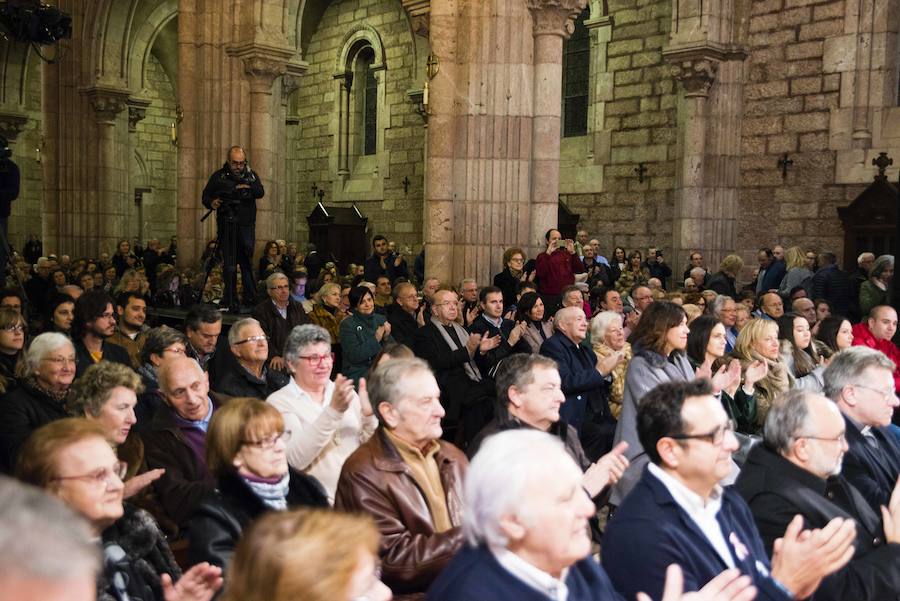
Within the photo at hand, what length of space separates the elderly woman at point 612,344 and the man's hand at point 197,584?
4.07m

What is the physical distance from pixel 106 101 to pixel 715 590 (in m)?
18.7

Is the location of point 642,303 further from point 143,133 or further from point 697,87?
point 143,133

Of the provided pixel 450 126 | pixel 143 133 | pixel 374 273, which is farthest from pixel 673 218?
pixel 143 133

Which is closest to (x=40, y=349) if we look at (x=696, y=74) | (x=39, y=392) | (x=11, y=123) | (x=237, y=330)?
(x=39, y=392)

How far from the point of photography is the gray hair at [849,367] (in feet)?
13.5

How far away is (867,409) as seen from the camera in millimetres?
4074

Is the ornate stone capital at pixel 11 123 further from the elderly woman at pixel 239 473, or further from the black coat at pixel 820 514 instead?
the black coat at pixel 820 514

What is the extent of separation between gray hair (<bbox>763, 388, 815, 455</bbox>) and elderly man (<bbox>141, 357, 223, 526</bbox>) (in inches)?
79.3

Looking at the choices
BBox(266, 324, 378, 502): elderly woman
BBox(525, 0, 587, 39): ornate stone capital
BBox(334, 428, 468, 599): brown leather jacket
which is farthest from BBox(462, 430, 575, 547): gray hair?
BBox(525, 0, 587, 39): ornate stone capital

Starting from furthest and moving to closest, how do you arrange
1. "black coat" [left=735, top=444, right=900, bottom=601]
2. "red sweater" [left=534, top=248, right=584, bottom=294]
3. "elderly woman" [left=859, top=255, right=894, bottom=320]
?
"red sweater" [left=534, top=248, right=584, bottom=294] → "elderly woman" [left=859, top=255, right=894, bottom=320] → "black coat" [left=735, top=444, right=900, bottom=601]

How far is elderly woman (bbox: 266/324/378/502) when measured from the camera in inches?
151

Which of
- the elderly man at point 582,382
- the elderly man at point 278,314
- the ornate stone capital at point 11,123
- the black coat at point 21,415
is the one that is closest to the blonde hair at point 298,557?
the black coat at point 21,415

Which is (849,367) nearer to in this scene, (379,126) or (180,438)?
(180,438)

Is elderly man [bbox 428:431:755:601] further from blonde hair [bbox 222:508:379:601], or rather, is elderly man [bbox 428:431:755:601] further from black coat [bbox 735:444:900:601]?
black coat [bbox 735:444:900:601]
